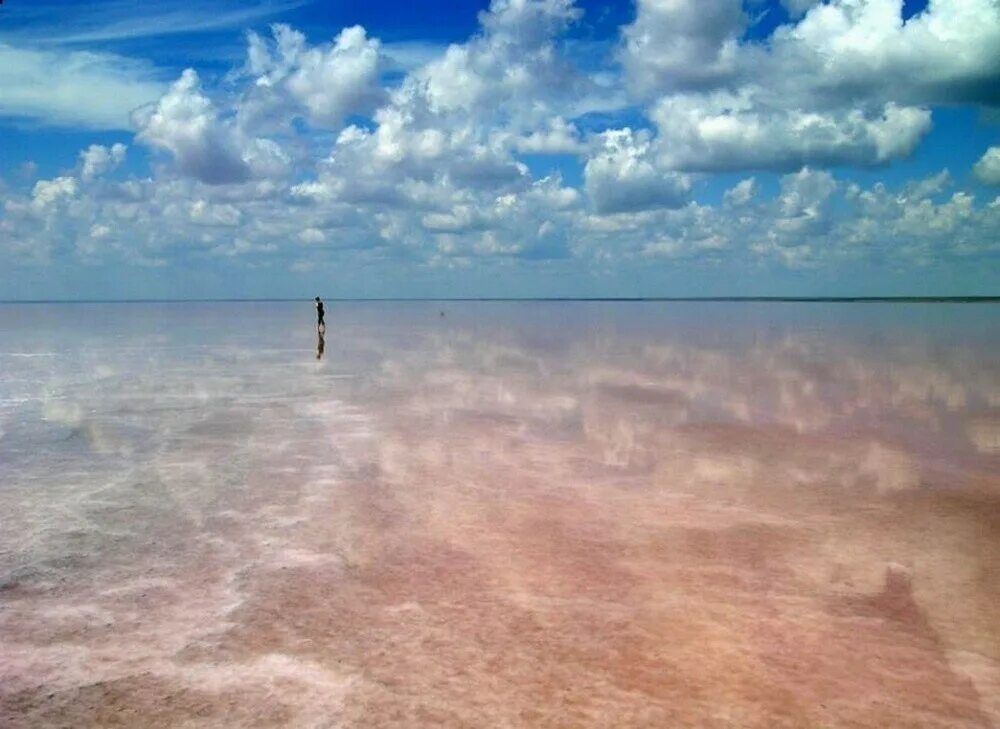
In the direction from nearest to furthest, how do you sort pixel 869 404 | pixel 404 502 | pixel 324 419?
1. pixel 404 502
2. pixel 324 419
3. pixel 869 404

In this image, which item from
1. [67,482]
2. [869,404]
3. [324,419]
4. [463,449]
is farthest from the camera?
[869,404]

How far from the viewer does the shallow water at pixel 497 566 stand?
6535 millimetres

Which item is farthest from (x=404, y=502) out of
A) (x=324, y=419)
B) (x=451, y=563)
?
(x=324, y=419)

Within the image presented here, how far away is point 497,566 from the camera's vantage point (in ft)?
31.0

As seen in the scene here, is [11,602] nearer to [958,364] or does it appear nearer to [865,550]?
[865,550]

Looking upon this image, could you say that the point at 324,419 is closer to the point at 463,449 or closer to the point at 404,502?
the point at 463,449

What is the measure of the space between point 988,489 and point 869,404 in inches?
389


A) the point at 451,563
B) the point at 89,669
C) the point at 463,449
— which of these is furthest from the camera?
the point at 463,449

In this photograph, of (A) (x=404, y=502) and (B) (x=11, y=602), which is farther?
(A) (x=404, y=502)

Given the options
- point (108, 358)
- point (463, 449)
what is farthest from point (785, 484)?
point (108, 358)

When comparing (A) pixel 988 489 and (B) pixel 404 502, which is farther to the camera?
(A) pixel 988 489

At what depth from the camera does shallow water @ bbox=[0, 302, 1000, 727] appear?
21.4ft

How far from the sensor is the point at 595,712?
20.5 feet

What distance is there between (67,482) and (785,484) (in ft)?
37.7
